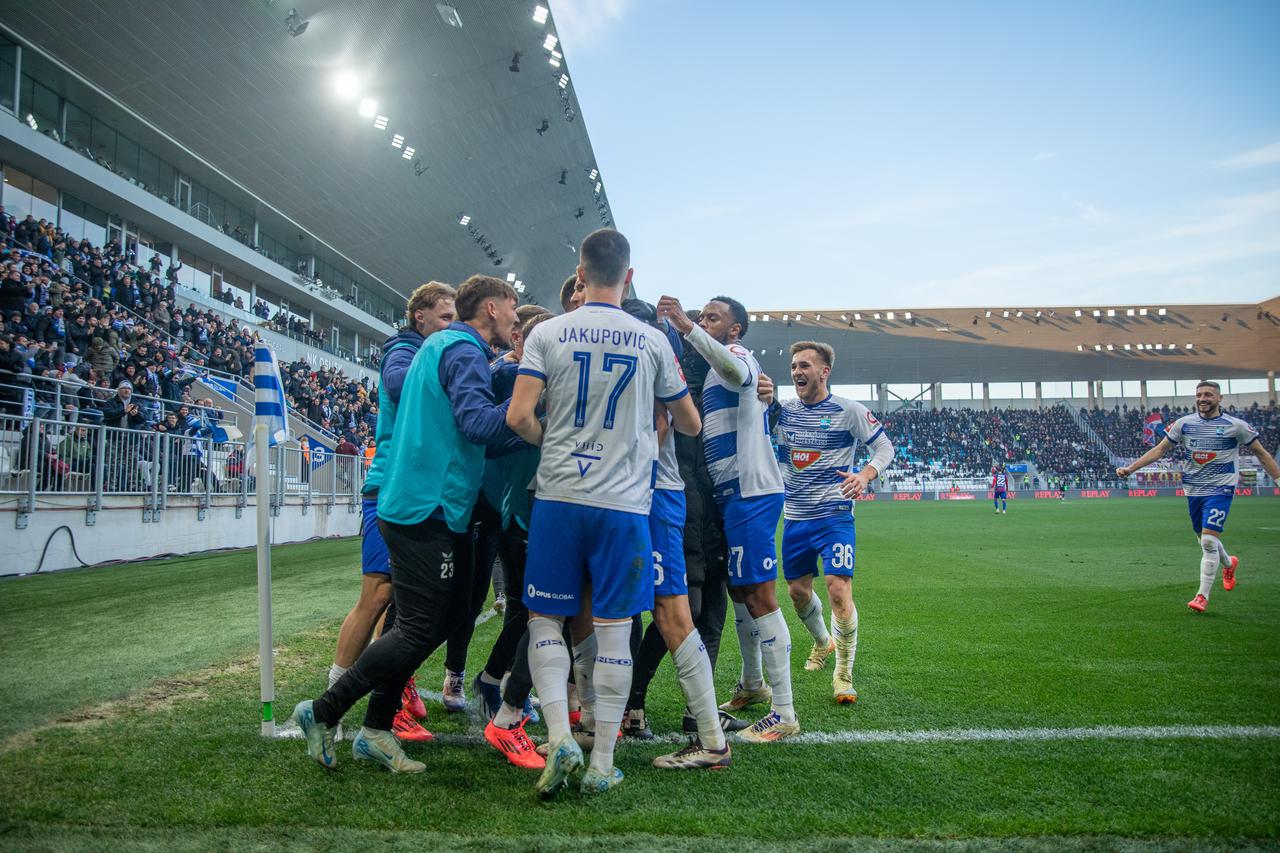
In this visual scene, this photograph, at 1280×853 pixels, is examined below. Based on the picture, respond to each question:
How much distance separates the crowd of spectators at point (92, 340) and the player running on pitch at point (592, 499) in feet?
35.1

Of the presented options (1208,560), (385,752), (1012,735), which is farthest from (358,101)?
(1012,735)

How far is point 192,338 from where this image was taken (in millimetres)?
19938

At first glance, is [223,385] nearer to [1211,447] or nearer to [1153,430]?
[1211,447]

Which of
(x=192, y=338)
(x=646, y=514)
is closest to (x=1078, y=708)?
(x=646, y=514)

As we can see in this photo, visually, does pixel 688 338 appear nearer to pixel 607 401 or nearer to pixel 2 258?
pixel 607 401

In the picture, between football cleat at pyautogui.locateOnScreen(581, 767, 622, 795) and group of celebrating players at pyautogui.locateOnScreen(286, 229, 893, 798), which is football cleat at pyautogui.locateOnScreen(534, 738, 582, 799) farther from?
football cleat at pyautogui.locateOnScreen(581, 767, 622, 795)

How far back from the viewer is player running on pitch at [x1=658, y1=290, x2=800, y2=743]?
3.93 metres

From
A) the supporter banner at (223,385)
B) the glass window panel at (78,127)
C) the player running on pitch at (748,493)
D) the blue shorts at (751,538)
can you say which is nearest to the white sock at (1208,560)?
the player running on pitch at (748,493)

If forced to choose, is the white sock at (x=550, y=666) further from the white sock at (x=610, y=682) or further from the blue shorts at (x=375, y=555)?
the blue shorts at (x=375, y=555)

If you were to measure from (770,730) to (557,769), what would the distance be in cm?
137

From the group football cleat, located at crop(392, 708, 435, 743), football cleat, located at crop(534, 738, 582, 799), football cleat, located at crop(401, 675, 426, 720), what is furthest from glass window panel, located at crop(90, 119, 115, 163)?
football cleat, located at crop(534, 738, 582, 799)

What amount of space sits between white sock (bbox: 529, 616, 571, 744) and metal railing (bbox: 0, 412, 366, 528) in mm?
9833

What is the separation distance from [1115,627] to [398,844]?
258 inches

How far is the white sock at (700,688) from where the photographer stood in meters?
3.37
